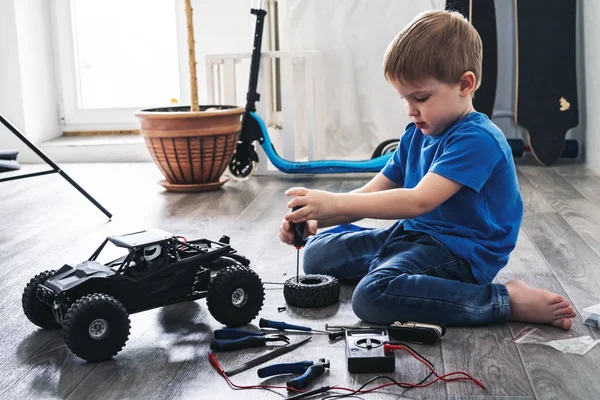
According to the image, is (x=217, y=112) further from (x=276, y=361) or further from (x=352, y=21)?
(x=276, y=361)

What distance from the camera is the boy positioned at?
151 cm

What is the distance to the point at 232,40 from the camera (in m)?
3.85

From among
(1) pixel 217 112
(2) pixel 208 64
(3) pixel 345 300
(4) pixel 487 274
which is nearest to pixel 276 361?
(3) pixel 345 300

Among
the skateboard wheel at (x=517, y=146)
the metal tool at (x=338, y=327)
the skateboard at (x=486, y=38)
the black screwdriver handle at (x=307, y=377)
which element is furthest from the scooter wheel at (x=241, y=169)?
the black screwdriver handle at (x=307, y=377)

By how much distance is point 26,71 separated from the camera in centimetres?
403

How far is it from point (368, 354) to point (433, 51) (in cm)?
59

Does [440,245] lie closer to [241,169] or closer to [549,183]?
[549,183]

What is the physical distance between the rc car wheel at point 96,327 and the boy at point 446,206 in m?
0.35

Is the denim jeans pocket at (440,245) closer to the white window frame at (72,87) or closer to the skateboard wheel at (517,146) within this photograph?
the skateboard wheel at (517,146)

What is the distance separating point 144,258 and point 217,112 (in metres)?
1.63

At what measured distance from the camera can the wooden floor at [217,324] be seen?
1292 mm

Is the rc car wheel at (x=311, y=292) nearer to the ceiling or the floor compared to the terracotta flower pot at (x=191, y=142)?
nearer to the floor

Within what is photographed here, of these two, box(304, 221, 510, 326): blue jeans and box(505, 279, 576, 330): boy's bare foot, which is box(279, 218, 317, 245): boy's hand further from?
box(505, 279, 576, 330): boy's bare foot

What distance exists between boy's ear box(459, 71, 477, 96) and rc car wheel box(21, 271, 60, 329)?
881 mm
